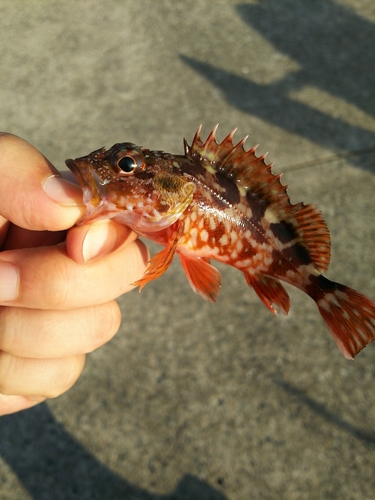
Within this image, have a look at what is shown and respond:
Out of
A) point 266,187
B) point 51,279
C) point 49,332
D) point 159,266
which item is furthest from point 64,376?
point 266,187

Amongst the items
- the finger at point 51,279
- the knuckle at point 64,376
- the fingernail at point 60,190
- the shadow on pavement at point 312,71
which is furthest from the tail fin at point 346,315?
the shadow on pavement at point 312,71

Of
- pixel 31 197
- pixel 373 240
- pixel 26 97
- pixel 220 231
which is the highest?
pixel 220 231

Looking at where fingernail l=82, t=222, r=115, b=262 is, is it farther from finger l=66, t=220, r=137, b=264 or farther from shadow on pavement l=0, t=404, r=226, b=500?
shadow on pavement l=0, t=404, r=226, b=500

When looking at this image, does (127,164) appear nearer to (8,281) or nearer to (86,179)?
(86,179)

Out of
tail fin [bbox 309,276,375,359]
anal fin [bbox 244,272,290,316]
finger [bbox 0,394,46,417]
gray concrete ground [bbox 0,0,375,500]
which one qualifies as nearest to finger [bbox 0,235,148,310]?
anal fin [bbox 244,272,290,316]

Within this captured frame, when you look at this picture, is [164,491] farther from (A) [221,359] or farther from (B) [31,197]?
(B) [31,197]

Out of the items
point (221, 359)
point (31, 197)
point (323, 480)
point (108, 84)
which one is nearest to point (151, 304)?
point (221, 359)
